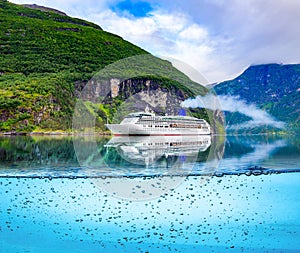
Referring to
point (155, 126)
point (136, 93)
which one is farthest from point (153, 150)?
point (136, 93)

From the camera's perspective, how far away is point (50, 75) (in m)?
145

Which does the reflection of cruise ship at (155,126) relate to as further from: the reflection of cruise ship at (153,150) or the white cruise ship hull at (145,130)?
the reflection of cruise ship at (153,150)

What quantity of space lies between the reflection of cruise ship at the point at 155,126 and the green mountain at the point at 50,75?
34.9ft

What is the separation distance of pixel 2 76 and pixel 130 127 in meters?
71.1

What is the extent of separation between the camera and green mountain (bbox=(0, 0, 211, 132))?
363 feet

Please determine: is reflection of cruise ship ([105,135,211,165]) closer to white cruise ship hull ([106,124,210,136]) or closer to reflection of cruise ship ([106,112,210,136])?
white cruise ship hull ([106,124,210,136])

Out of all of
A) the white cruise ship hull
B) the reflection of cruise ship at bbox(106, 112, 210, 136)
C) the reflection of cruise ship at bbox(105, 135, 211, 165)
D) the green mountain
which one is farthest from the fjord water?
the green mountain

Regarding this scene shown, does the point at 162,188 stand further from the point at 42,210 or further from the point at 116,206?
the point at 42,210

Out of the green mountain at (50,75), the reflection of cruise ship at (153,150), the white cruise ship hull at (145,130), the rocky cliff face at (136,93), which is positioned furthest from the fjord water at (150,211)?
the rocky cliff face at (136,93)

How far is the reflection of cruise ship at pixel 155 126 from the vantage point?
300ft

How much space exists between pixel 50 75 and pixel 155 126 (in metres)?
67.3

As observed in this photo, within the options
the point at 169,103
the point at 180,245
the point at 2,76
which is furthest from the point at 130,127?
the point at 180,245

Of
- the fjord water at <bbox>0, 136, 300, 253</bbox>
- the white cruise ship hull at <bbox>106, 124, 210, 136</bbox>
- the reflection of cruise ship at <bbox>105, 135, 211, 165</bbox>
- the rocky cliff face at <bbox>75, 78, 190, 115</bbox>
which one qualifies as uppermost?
the rocky cliff face at <bbox>75, 78, 190, 115</bbox>

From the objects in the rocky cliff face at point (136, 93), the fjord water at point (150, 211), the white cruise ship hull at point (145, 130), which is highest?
the rocky cliff face at point (136, 93)
